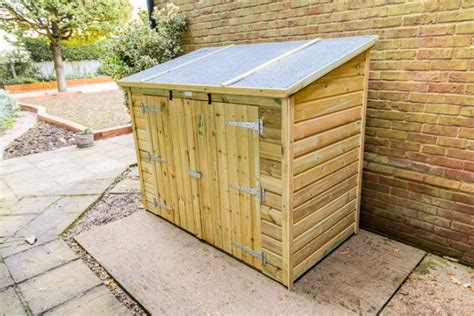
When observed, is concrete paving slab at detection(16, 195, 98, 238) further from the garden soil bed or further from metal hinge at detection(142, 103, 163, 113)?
metal hinge at detection(142, 103, 163, 113)

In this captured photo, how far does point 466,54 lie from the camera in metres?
2.61

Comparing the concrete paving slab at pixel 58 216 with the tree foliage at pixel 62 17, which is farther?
the tree foliage at pixel 62 17

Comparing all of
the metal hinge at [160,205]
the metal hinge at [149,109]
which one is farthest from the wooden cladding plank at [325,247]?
the metal hinge at [149,109]

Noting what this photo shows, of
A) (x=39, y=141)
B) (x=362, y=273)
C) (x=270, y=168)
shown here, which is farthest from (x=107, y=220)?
(x=39, y=141)

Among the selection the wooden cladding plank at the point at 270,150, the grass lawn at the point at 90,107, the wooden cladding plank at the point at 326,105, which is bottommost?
the grass lawn at the point at 90,107

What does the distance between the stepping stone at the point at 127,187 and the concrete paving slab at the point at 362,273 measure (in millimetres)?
2970

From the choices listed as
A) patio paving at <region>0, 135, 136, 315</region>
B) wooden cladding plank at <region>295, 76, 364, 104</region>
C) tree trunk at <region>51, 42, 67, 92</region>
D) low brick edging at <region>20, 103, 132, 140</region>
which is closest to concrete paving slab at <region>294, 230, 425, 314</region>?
wooden cladding plank at <region>295, 76, 364, 104</region>

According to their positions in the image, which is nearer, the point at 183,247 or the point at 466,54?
the point at 466,54

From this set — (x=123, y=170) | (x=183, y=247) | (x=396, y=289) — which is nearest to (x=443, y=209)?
(x=396, y=289)

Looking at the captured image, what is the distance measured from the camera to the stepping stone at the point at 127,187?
16.1 feet

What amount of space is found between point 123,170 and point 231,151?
346 centimetres

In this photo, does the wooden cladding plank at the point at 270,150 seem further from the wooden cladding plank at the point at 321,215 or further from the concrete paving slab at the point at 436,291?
the concrete paving slab at the point at 436,291

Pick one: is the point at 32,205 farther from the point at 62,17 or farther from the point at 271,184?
the point at 62,17

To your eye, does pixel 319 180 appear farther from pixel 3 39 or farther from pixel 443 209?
pixel 3 39
